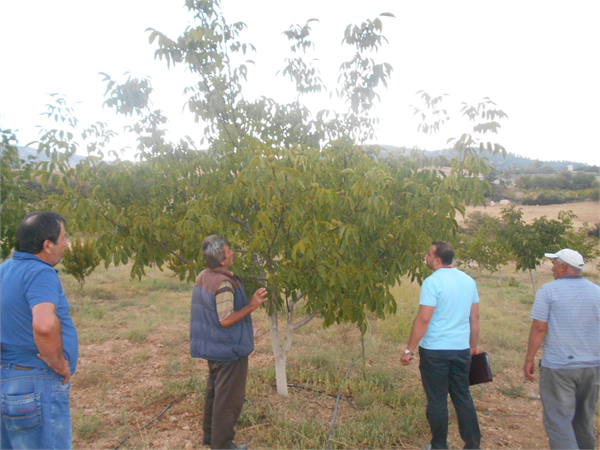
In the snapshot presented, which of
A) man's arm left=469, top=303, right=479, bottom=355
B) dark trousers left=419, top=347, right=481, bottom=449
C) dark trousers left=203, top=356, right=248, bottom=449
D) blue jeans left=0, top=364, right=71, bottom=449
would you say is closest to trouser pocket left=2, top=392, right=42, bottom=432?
blue jeans left=0, top=364, right=71, bottom=449

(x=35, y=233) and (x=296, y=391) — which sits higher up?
(x=35, y=233)

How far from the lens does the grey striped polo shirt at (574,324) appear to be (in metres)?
3.03

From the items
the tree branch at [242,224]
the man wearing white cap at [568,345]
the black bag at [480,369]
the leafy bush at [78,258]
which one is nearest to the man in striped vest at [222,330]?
the tree branch at [242,224]

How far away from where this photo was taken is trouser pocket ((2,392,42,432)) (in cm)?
221

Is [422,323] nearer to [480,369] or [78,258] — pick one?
[480,369]

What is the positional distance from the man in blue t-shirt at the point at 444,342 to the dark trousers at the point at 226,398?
1378 millimetres

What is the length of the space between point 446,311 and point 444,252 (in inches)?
18.8

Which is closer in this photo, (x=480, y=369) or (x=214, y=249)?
(x=214, y=249)

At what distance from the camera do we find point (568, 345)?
3031 mm

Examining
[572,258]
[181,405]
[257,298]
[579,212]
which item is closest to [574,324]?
[572,258]

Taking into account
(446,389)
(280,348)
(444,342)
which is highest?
(444,342)

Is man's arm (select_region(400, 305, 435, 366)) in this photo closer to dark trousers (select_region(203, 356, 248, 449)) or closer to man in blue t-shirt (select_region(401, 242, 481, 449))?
man in blue t-shirt (select_region(401, 242, 481, 449))

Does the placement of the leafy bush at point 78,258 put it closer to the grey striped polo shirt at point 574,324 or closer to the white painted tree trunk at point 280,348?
the white painted tree trunk at point 280,348

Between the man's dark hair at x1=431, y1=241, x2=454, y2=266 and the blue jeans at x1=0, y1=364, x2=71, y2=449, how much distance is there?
9.28ft
